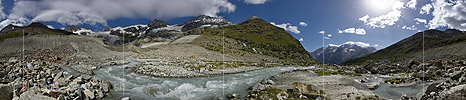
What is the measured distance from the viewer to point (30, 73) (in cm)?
1898

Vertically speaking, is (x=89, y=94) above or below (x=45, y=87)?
below

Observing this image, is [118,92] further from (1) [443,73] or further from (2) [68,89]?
(1) [443,73]

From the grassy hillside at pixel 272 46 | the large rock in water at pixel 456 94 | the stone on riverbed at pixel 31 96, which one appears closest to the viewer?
the large rock in water at pixel 456 94

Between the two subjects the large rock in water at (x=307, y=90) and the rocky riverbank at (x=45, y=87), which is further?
the large rock in water at (x=307, y=90)

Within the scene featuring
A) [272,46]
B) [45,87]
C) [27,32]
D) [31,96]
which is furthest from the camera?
[272,46]

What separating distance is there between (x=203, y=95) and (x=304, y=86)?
10055 millimetres

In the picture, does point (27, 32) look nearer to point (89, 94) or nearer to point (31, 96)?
point (31, 96)

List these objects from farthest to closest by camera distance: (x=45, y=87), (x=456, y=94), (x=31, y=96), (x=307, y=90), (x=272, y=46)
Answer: (x=272, y=46) → (x=307, y=90) → (x=45, y=87) → (x=31, y=96) → (x=456, y=94)

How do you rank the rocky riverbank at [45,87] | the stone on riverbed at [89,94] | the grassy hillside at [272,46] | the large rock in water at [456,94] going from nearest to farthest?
the large rock in water at [456,94], the rocky riverbank at [45,87], the stone on riverbed at [89,94], the grassy hillside at [272,46]

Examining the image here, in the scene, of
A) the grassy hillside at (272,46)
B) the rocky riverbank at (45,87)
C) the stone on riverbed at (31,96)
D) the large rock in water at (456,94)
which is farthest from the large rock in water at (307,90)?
the grassy hillside at (272,46)

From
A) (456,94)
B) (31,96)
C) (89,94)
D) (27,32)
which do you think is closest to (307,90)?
(456,94)

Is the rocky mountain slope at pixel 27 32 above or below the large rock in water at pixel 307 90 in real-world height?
above

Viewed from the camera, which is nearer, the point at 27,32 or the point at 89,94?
the point at 89,94

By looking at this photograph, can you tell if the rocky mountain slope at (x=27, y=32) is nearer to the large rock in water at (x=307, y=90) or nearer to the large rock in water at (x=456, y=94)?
the large rock in water at (x=307, y=90)
